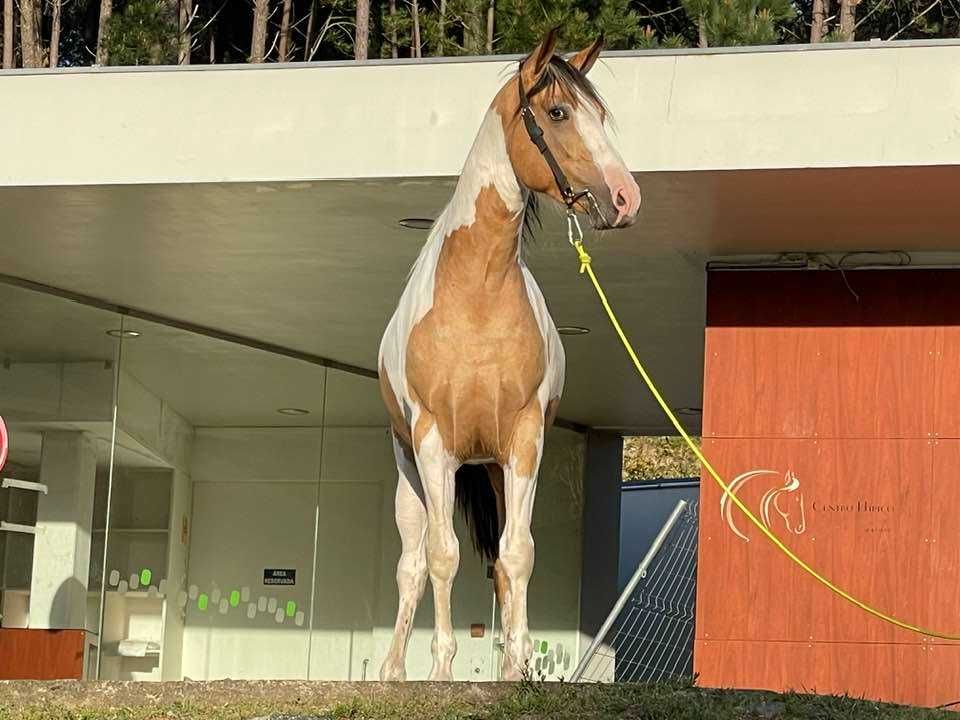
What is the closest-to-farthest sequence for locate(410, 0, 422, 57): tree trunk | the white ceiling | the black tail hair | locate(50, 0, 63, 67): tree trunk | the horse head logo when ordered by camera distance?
the black tail hair → the white ceiling → the horse head logo → locate(410, 0, 422, 57): tree trunk → locate(50, 0, 63, 67): tree trunk

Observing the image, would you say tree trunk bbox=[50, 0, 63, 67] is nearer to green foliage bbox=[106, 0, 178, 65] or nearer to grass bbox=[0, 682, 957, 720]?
green foliage bbox=[106, 0, 178, 65]

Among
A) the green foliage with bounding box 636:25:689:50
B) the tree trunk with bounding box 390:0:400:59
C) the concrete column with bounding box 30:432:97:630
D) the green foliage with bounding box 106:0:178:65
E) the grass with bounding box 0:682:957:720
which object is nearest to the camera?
the grass with bounding box 0:682:957:720

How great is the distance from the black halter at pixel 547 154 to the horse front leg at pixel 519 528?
30.6 inches

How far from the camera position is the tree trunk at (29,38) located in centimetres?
2044

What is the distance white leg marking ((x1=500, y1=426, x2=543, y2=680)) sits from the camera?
569cm

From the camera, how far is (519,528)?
224 inches

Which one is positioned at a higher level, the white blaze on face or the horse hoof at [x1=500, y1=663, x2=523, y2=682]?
the white blaze on face

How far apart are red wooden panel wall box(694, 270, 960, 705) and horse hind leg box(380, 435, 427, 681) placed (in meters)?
3.08

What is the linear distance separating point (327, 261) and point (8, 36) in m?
12.3

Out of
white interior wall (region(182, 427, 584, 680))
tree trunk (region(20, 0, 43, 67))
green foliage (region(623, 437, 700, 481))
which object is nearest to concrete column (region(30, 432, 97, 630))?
white interior wall (region(182, 427, 584, 680))

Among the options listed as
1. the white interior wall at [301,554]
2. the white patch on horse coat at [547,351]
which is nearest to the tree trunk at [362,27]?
the white interior wall at [301,554]

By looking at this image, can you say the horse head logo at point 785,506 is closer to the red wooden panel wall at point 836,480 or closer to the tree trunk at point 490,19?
the red wooden panel wall at point 836,480

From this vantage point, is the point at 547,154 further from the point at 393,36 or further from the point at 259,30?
the point at 259,30

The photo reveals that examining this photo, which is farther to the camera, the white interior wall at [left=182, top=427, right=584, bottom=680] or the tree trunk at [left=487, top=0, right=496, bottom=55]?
the tree trunk at [left=487, top=0, right=496, bottom=55]
